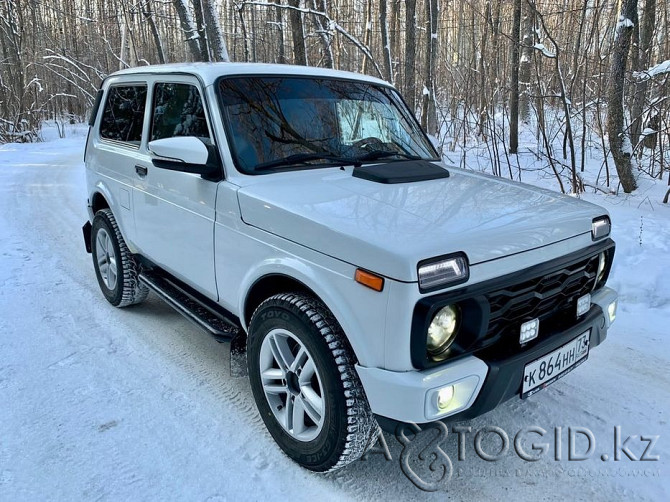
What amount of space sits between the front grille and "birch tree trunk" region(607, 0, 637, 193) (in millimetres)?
5203

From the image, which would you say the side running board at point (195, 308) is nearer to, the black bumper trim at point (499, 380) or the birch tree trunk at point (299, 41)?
the black bumper trim at point (499, 380)

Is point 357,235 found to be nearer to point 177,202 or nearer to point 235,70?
point 177,202

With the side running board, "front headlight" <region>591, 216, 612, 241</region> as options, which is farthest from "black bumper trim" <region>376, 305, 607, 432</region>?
the side running board

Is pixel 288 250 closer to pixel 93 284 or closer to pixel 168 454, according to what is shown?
pixel 168 454

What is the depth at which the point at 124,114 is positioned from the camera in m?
4.17

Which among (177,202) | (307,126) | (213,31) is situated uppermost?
(213,31)

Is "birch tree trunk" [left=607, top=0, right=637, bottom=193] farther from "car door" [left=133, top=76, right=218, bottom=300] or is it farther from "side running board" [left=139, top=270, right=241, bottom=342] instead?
"side running board" [left=139, top=270, right=241, bottom=342]

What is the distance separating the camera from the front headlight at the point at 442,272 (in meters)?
1.94

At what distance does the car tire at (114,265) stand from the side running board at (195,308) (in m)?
0.34

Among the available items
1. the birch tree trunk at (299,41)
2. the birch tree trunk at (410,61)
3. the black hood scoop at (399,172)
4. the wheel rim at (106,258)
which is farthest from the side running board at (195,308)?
the birch tree trunk at (410,61)

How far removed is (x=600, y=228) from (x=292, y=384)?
1.80 metres

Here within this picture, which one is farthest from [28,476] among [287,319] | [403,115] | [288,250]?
[403,115]

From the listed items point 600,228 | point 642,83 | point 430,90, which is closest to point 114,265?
point 600,228

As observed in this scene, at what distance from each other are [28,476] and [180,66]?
8.65 feet
